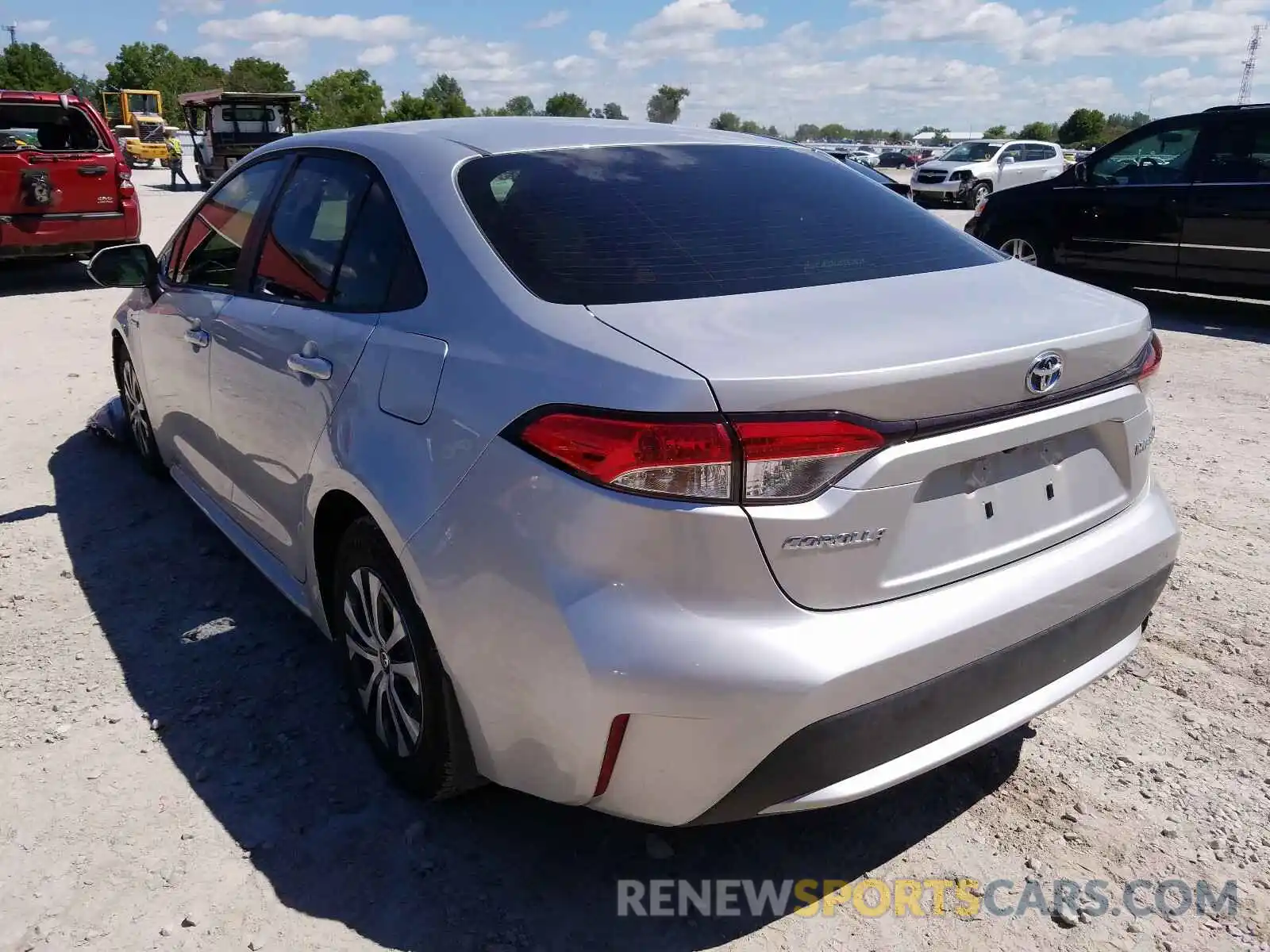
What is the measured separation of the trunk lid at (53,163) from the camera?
10031 mm

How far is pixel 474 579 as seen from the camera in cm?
207

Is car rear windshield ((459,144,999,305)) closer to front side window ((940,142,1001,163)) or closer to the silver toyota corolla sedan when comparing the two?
the silver toyota corolla sedan

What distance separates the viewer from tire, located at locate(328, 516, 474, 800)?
2.35m

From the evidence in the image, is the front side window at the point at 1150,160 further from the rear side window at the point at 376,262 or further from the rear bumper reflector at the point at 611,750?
the rear bumper reflector at the point at 611,750

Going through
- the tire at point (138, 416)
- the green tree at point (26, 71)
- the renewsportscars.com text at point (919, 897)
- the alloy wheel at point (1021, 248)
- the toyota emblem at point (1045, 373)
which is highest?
the green tree at point (26, 71)

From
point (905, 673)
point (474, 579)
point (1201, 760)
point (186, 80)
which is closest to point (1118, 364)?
point (905, 673)

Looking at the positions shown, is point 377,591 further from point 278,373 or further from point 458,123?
point 458,123

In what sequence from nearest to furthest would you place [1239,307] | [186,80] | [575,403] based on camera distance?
1. [575,403]
2. [1239,307]
3. [186,80]

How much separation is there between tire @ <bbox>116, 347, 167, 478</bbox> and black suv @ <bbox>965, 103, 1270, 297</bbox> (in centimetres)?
861

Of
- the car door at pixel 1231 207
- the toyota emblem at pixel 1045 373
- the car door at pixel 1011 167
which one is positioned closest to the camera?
the toyota emblem at pixel 1045 373

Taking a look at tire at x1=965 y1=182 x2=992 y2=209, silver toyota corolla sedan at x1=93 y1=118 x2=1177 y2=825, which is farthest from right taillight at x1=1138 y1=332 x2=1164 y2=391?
tire at x1=965 y1=182 x2=992 y2=209

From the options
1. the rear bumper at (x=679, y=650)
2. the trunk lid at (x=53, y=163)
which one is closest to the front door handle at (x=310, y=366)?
the rear bumper at (x=679, y=650)

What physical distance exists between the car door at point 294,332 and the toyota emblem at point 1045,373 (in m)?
1.54

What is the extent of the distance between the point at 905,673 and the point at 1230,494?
371 cm
